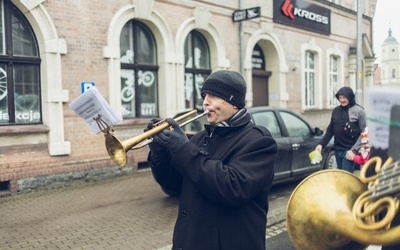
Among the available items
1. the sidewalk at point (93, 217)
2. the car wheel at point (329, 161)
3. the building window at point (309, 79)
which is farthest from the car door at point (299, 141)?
the building window at point (309, 79)

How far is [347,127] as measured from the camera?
6371 millimetres

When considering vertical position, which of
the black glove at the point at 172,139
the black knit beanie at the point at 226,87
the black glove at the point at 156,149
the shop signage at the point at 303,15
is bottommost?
the black glove at the point at 156,149

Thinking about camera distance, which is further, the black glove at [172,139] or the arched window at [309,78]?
the arched window at [309,78]

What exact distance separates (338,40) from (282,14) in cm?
505

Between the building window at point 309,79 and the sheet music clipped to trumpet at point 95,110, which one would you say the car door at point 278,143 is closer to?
the sheet music clipped to trumpet at point 95,110

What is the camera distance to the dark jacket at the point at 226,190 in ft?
7.33

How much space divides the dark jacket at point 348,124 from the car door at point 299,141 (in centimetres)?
132

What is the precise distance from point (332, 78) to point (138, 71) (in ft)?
37.3

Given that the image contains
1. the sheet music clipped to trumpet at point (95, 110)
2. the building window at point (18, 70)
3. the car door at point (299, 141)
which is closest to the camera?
the sheet music clipped to trumpet at point (95, 110)

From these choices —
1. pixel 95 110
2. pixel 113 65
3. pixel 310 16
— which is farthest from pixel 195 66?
pixel 95 110

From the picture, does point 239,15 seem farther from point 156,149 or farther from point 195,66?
point 156,149

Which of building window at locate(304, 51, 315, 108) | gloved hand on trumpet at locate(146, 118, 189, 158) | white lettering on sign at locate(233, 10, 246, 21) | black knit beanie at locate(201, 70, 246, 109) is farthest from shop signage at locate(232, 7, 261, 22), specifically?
gloved hand on trumpet at locate(146, 118, 189, 158)

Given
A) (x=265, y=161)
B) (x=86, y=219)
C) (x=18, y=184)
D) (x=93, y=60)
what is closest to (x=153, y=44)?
(x=93, y=60)

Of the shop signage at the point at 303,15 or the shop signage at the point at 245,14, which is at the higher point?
the shop signage at the point at 303,15
